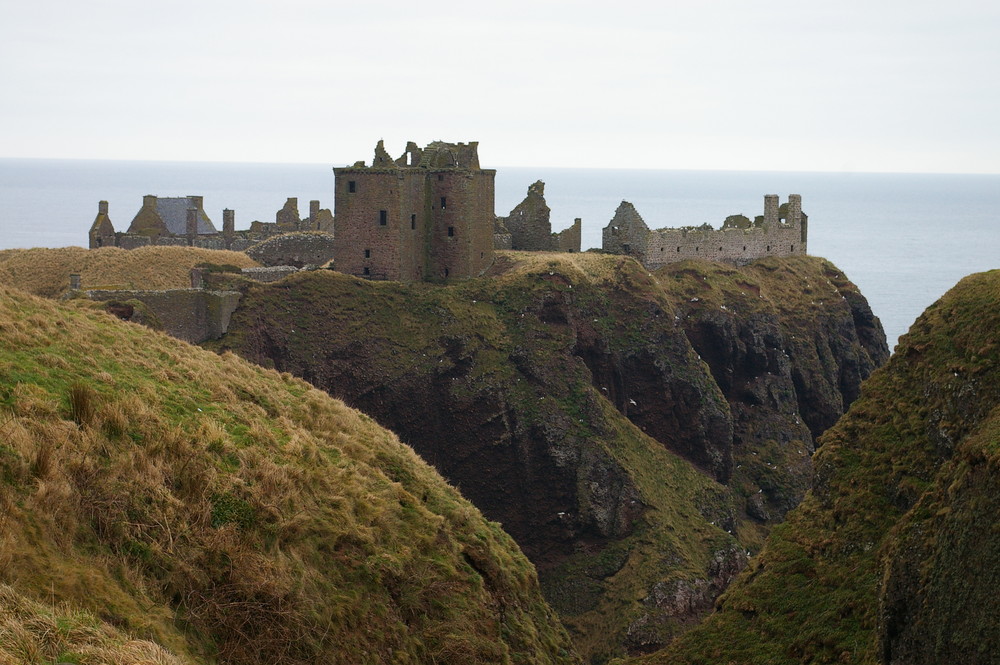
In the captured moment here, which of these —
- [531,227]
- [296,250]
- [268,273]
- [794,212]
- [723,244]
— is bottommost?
[268,273]

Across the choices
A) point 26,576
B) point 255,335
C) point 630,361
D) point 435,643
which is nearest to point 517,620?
point 435,643

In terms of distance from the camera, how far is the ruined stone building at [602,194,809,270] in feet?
227

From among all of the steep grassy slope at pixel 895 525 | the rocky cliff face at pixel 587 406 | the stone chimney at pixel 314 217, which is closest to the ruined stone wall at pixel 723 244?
the rocky cliff face at pixel 587 406

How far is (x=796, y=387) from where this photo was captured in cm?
6944

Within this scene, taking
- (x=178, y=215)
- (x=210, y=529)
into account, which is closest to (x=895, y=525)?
(x=210, y=529)

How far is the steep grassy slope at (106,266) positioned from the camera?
5878 cm

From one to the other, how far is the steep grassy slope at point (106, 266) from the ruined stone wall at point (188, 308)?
6.18 m

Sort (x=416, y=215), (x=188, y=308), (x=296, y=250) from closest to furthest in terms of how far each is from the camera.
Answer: (x=188, y=308)
(x=416, y=215)
(x=296, y=250)

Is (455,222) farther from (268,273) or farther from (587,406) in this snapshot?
(587,406)

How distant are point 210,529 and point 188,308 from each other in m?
29.8

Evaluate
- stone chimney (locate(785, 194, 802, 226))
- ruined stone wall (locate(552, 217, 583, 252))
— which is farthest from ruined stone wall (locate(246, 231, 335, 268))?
stone chimney (locate(785, 194, 802, 226))

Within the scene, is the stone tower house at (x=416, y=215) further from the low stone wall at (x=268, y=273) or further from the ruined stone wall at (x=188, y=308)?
the ruined stone wall at (x=188, y=308)

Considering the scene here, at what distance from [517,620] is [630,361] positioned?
3290cm

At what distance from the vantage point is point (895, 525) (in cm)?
2606
